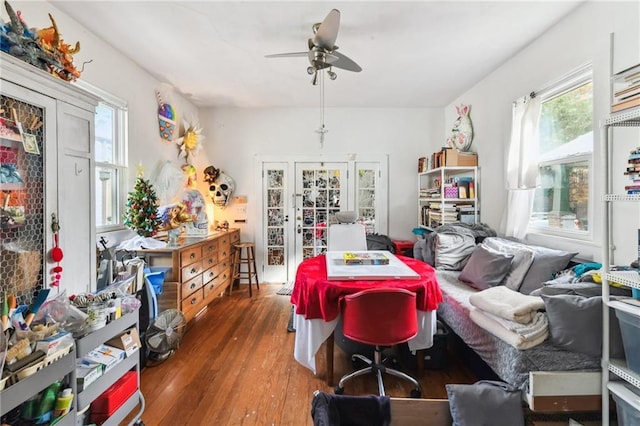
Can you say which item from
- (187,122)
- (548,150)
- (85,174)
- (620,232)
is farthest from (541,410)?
(187,122)

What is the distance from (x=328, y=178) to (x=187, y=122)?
218 centimetres

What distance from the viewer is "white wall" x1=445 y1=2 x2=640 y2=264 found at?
185cm

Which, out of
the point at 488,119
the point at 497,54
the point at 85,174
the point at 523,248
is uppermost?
the point at 497,54

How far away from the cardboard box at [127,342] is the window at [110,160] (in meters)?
1.36

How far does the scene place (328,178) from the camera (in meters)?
4.59

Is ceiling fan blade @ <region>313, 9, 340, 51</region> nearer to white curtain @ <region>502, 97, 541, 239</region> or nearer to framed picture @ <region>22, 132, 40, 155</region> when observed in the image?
framed picture @ <region>22, 132, 40, 155</region>

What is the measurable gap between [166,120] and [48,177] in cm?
244

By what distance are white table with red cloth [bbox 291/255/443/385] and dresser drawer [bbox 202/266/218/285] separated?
1.59 m

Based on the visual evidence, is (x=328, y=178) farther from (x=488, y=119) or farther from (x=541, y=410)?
(x=541, y=410)

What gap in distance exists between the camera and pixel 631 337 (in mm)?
1425

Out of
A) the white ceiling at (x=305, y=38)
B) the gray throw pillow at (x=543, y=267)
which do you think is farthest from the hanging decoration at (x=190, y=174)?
the gray throw pillow at (x=543, y=267)

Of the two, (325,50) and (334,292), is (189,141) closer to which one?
(325,50)

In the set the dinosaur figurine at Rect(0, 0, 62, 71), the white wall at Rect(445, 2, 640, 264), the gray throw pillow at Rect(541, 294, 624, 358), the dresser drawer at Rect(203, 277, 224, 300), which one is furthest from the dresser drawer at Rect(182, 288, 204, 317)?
the white wall at Rect(445, 2, 640, 264)

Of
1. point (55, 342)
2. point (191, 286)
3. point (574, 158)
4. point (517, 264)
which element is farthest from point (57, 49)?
point (574, 158)
